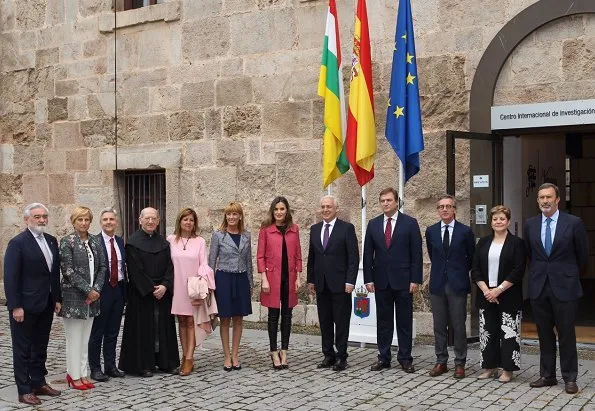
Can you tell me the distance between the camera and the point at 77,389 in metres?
7.39

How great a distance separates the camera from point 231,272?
808cm

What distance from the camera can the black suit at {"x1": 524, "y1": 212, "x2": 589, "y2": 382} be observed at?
23.2ft

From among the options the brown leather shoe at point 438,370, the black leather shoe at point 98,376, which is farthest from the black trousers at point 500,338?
the black leather shoe at point 98,376

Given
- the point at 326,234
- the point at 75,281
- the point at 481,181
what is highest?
the point at 481,181

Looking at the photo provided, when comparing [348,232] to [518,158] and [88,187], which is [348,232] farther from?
[88,187]

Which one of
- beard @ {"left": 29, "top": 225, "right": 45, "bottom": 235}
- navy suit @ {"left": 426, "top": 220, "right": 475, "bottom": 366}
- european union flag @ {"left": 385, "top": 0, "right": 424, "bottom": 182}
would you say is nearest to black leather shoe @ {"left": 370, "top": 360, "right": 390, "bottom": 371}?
navy suit @ {"left": 426, "top": 220, "right": 475, "bottom": 366}

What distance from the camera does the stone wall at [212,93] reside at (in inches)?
376

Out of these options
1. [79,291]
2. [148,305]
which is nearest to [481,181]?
[148,305]

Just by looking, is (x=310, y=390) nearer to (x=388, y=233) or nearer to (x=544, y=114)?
(x=388, y=233)

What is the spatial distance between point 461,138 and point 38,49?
7.26 m

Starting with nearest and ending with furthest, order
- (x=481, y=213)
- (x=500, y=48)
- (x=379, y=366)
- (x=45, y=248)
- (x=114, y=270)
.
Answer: (x=45, y=248) < (x=114, y=270) < (x=379, y=366) < (x=500, y=48) < (x=481, y=213)

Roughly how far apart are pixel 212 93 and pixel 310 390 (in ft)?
17.6

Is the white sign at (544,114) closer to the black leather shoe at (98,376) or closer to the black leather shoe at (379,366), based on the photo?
the black leather shoe at (379,366)

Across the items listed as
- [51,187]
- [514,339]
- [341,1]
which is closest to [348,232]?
[514,339]
